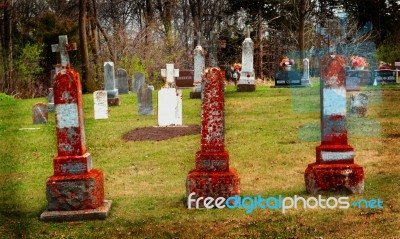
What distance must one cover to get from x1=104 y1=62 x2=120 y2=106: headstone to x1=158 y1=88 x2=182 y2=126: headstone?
6148mm

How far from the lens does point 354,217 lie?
6219 mm

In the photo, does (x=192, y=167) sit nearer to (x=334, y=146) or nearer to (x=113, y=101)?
(x=334, y=146)

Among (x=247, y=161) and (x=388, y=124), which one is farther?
(x=388, y=124)

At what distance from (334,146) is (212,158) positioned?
4.97 ft

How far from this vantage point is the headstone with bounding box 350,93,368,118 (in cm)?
1345

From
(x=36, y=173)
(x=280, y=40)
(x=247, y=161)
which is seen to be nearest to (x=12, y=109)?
(x=36, y=173)

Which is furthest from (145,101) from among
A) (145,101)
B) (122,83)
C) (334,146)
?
(334,146)

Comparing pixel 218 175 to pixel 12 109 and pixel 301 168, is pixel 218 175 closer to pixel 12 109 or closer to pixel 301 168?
pixel 301 168

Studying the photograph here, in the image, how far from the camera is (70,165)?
6750 mm

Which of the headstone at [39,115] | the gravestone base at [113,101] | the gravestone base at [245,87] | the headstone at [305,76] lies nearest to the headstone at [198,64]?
the gravestone base at [245,87]

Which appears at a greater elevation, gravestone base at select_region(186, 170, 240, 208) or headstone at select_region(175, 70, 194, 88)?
headstone at select_region(175, 70, 194, 88)

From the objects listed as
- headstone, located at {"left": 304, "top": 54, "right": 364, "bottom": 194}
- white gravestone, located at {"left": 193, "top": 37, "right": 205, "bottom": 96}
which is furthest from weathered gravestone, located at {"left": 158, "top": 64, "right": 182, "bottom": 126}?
headstone, located at {"left": 304, "top": 54, "right": 364, "bottom": 194}

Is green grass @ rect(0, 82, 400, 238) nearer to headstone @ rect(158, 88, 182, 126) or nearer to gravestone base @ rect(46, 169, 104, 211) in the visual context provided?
gravestone base @ rect(46, 169, 104, 211)

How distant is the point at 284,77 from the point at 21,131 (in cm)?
1308
